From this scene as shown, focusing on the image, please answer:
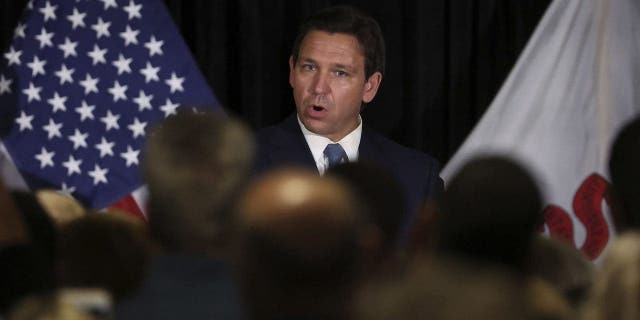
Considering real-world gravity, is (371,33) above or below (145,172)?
below

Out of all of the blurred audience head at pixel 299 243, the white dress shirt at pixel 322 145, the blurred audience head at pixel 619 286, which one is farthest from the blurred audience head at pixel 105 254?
the white dress shirt at pixel 322 145

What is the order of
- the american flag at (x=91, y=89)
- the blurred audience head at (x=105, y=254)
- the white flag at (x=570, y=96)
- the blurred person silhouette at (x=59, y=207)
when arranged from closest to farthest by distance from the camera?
the blurred audience head at (x=105, y=254) → the blurred person silhouette at (x=59, y=207) → the american flag at (x=91, y=89) → the white flag at (x=570, y=96)

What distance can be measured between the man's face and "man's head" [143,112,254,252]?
165cm

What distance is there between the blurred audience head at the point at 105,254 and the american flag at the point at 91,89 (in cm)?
186

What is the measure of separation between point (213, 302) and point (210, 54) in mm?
2163

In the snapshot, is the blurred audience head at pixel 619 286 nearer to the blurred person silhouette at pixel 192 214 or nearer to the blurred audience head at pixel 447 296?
the blurred audience head at pixel 447 296

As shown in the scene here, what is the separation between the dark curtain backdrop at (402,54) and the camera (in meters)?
3.12

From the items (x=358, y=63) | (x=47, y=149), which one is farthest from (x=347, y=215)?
(x=47, y=149)

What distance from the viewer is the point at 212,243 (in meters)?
1.03

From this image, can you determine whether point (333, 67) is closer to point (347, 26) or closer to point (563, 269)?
point (347, 26)

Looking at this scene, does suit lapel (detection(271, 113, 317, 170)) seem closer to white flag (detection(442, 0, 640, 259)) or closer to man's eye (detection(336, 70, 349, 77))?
man's eye (detection(336, 70, 349, 77))

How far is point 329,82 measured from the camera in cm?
273

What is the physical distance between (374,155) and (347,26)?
369 millimetres

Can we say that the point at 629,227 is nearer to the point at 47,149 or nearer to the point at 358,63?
the point at 358,63
